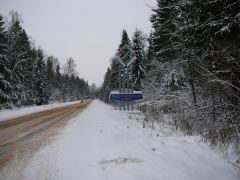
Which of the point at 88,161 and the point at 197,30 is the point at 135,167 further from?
the point at 197,30

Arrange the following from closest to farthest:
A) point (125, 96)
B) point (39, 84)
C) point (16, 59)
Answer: point (125, 96)
point (16, 59)
point (39, 84)

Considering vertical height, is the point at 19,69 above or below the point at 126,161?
above

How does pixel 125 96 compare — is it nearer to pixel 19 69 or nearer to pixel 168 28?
pixel 168 28

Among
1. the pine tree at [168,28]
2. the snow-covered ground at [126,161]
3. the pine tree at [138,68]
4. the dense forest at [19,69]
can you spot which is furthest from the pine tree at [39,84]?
the snow-covered ground at [126,161]

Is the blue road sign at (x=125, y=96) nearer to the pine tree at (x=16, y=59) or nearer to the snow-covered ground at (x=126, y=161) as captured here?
the snow-covered ground at (x=126, y=161)

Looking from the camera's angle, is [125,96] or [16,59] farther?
[16,59]

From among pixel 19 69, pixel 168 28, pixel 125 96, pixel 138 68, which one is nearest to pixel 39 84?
pixel 19 69

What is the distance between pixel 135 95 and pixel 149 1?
6.37 metres

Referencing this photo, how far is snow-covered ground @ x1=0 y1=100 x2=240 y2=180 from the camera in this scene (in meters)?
3.06

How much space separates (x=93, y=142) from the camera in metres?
4.97

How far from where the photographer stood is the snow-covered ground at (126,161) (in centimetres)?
306

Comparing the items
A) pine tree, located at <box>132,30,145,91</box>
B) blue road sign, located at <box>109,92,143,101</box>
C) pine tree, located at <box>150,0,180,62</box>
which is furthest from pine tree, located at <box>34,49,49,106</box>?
blue road sign, located at <box>109,92,143,101</box>

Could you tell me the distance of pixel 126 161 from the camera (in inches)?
138

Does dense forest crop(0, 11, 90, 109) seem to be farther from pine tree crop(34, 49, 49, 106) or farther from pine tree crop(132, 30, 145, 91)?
pine tree crop(132, 30, 145, 91)
